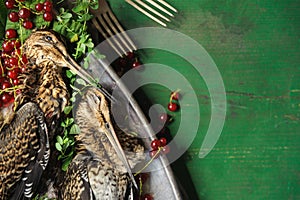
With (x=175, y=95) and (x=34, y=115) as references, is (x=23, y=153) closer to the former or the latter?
(x=34, y=115)

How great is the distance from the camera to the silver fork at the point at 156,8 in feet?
3.74

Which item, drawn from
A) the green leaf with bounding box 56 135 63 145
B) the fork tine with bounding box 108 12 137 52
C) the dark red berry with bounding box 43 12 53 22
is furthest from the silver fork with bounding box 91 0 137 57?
the green leaf with bounding box 56 135 63 145

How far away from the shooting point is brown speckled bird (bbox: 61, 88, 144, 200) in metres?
1.01

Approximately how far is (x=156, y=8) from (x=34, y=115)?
1.15ft

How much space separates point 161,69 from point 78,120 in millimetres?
216

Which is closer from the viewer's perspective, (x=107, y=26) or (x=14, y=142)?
(x=14, y=142)

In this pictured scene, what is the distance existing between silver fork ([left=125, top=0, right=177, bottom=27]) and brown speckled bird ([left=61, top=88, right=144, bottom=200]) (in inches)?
8.9

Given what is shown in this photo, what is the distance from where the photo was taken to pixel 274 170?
1148mm

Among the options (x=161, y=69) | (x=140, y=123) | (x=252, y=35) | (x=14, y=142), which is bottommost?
Result: (x=14, y=142)

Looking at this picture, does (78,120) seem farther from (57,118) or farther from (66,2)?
(66,2)

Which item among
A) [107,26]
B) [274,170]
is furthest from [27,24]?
[274,170]

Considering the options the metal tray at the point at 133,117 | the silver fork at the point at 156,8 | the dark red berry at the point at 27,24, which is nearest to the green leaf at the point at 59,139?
the metal tray at the point at 133,117

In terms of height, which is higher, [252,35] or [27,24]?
[252,35]

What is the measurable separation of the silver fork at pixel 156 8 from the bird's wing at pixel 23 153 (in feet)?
1.02
